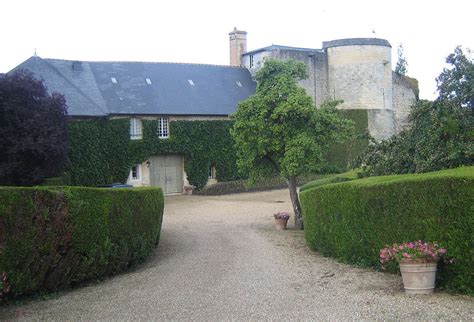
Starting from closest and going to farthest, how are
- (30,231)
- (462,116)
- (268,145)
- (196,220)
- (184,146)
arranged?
(30,231) → (462,116) → (268,145) → (196,220) → (184,146)

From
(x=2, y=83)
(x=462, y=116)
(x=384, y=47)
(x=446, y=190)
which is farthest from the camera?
(x=384, y=47)

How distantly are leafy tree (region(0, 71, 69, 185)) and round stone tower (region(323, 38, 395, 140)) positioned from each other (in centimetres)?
2240

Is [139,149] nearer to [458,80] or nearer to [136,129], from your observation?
[136,129]

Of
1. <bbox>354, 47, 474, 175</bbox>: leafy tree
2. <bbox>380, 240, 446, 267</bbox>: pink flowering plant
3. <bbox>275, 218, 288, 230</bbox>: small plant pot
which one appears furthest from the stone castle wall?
<bbox>380, 240, 446, 267</bbox>: pink flowering plant

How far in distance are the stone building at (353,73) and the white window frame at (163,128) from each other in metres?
9.29

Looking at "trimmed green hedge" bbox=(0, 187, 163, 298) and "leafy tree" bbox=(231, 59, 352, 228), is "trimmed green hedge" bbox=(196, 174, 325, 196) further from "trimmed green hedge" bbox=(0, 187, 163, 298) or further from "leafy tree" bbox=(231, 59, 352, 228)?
"trimmed green hedge" bbox=(0, 187, 163, 298)

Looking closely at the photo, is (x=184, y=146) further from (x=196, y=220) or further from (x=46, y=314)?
(x=46, y=314)

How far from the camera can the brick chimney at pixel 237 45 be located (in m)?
44.9

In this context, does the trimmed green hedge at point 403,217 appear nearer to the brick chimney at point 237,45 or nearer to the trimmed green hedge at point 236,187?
the trimmed green hedge at point 236,187

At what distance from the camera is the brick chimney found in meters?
44.9

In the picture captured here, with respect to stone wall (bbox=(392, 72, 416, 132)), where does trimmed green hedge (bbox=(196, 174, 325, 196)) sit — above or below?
below

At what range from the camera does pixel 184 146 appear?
36.8 m

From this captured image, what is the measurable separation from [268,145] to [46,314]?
12.3 metres

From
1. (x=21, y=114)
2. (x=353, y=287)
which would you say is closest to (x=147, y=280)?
(x=353, y=287)
